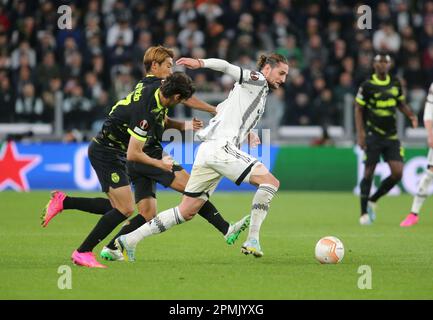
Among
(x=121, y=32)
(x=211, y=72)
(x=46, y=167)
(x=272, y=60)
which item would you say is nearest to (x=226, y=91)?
(x=211, y=72)

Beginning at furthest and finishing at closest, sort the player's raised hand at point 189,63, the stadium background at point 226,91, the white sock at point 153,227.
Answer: the stadium background at point 226,91 < the white sock at point 153,227 < the player's raised hand at point 189,63

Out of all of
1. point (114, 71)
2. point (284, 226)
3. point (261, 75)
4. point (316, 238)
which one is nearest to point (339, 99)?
point (114, 71)

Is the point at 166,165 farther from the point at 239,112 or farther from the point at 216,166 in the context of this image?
the point at 239,112

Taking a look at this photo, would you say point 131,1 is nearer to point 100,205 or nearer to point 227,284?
point 100,205

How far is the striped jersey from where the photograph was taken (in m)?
9.40

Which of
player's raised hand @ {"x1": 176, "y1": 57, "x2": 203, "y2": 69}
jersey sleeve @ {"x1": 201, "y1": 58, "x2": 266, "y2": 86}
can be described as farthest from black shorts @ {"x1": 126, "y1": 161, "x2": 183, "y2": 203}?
player's raised hand @ {"x1": 176, "y1": 57, "x2": 203, "y2": 69}

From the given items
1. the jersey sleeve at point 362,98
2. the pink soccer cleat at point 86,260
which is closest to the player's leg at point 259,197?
the pink soccer cleat at point 86,260

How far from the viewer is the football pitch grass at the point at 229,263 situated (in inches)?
298

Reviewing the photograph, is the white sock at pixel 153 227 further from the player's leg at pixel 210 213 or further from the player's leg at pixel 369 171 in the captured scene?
the player's leg at pixel 369 171

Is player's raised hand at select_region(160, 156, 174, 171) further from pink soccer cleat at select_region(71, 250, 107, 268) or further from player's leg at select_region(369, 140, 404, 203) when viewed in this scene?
player's leg at select_region(369, 140, 404, 203)

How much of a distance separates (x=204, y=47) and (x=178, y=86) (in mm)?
13135

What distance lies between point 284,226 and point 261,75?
180 inches

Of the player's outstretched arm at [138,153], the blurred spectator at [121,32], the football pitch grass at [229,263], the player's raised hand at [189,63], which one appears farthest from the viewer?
the blurred spectator at [121,32]

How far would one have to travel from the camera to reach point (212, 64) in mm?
8883
